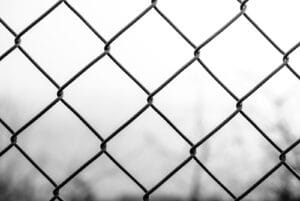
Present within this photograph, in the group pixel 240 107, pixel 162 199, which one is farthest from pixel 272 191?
pixel 240 107

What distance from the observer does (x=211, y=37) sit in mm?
789

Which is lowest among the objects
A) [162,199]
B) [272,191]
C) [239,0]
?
[272,191]

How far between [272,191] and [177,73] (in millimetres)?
3619

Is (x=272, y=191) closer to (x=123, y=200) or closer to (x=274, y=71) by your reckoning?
(x=123, y=200)

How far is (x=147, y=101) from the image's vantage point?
0.82 m

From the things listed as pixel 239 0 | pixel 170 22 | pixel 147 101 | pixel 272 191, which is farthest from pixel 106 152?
pixel 272 191

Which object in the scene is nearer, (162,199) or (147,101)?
(147,101)

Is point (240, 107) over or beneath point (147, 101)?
beneath

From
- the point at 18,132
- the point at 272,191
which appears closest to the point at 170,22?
the point at 18,132

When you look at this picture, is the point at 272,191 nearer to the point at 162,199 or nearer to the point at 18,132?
the point at 162,199

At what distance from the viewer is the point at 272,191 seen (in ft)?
13.5

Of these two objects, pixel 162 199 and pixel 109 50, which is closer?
pixel 109 50

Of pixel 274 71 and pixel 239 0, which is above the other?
pixel 239 0

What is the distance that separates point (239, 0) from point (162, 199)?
373 cm
